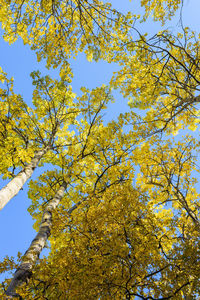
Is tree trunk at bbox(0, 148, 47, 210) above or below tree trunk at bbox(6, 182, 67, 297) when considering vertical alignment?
above

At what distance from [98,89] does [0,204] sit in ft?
15.9

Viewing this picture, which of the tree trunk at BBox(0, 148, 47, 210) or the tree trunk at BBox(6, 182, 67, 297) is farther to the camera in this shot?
the tree trunk at BBox(0, 148, 47, 210)

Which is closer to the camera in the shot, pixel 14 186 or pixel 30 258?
pixel 30 258

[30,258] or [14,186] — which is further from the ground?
[14,186]

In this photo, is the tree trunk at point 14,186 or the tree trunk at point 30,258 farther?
the tree trunk at point 14,186

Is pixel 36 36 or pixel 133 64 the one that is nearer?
pixel 36 36

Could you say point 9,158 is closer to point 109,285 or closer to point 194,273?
point 109,285

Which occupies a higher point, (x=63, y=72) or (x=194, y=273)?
(x=63, y=72)

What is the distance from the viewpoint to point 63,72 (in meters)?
5.21

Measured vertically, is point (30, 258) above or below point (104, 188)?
below

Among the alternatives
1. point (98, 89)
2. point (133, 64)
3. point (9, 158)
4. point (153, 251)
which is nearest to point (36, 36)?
point (98, 89)

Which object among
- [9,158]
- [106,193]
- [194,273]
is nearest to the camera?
[194,273]

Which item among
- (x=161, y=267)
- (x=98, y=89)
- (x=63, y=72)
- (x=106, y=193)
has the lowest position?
(x=161, y=267)

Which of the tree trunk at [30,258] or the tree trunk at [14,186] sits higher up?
the tree trunk at [14,186]
